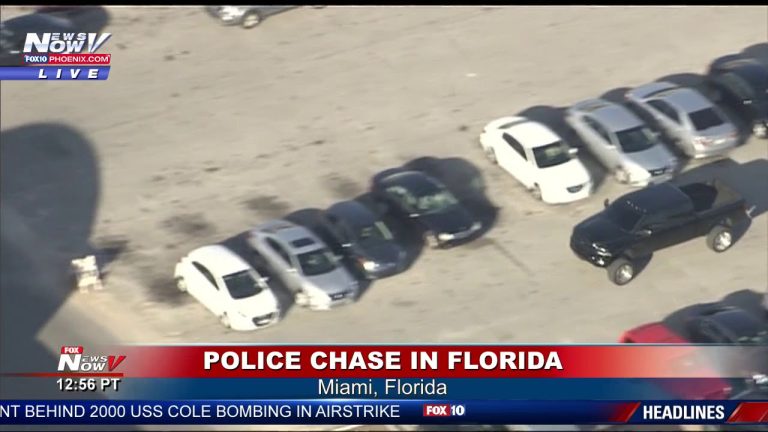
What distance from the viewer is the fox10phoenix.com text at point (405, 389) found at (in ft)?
62.8

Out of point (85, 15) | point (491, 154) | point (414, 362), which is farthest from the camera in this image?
point (85, 15)

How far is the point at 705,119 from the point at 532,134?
353 cm

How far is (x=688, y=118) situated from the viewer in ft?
90.6

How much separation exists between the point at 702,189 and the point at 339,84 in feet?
25.8

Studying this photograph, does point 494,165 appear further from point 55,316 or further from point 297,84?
point 55,316

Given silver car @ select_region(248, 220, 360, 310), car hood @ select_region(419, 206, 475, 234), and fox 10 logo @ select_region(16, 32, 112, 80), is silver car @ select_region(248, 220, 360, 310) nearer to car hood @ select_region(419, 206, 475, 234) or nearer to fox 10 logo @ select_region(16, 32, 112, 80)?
car hood @ select_region(419, 206, 475, 234)

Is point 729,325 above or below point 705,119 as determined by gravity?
below

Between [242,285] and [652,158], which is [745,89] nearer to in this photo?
[652,158]

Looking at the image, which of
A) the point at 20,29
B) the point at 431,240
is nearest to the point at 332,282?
the point at 431,240

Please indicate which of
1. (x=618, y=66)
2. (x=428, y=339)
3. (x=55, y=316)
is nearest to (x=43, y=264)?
(x=55, y=316)

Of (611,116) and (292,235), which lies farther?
(611,116)

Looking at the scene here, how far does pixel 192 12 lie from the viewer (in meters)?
33.1

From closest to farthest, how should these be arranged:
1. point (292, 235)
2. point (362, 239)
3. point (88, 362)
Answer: point (88, 362) → point (362, 239) → point (292, 235)
